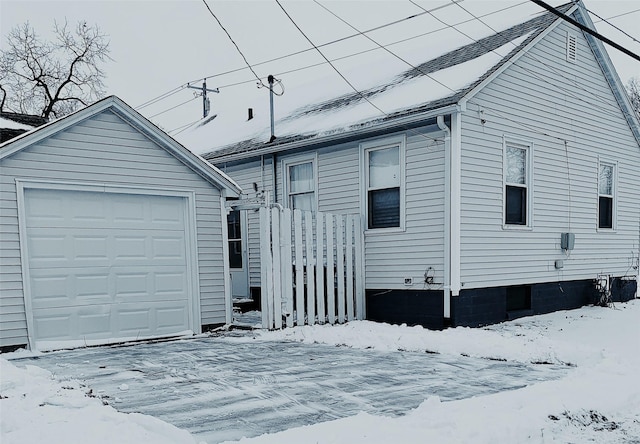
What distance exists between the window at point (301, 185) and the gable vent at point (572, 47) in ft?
20.0

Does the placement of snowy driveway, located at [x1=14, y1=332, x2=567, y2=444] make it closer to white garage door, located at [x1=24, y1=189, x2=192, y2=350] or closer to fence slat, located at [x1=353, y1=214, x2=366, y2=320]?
white garage door, located at [x1=24, y1=189, x2=192, y2=350]

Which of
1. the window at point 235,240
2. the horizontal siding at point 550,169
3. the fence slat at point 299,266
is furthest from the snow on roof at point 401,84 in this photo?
the fence slat at point 299,266

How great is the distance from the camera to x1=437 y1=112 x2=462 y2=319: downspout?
9102 mm

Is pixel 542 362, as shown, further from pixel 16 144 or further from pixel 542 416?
pixel 16 144

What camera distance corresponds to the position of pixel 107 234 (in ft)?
27.7

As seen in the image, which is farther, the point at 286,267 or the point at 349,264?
the point at 349,264

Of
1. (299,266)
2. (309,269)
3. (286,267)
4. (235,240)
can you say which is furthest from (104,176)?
(235,240)

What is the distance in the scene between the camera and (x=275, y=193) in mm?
12523

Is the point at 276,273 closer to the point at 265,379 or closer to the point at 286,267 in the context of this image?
the point at 286,267

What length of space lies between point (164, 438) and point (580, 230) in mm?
10857

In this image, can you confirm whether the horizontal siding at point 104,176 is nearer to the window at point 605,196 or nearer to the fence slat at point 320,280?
the fence slat at point 320,280

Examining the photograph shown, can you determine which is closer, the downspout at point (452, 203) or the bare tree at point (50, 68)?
the downspout at point (452, 203)

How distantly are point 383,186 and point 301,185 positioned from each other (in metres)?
2.36

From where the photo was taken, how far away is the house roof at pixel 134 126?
7598 mm
